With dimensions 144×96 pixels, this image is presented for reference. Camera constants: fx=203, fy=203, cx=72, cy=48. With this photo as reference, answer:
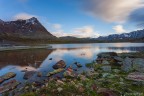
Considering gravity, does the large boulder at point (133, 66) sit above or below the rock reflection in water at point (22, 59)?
above

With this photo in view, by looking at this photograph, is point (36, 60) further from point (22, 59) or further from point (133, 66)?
point (133, 66)

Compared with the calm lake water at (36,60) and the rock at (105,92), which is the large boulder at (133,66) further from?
the rock at (105,92)

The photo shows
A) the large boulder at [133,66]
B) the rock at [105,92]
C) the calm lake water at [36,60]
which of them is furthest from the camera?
the calm lake water at [36,60]

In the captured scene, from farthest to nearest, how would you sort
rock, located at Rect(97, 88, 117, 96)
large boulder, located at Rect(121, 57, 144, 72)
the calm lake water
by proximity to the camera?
1. the calm lake water
2. large boulder, located at Rect(121, 57, 144, 72)
3. rock, located at Rect(97, 88, 117, 96)

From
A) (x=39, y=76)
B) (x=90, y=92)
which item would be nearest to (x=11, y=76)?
(x=39, y=76)

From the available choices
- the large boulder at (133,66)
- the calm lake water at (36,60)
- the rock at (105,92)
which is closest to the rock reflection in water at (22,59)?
the calm lake water at (36,60)

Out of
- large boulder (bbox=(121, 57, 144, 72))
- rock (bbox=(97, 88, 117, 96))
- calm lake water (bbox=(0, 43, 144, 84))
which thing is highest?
rock (bbox=(97, 88, 117, 96))

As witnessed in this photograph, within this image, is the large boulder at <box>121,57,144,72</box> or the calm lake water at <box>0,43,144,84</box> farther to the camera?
the calm lake water at <box>0,43,144,84</box>

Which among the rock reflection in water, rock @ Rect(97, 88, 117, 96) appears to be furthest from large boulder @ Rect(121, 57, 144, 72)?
the rock reflection in water

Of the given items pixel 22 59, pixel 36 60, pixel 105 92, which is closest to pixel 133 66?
pixel 105 92

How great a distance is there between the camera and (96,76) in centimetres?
2619

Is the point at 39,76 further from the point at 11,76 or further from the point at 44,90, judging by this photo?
the point at 44,90

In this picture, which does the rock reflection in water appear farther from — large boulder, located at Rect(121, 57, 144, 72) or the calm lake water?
large boulder, located at Rect(121, 57, 144, 72)

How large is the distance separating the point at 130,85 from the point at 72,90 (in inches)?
268
